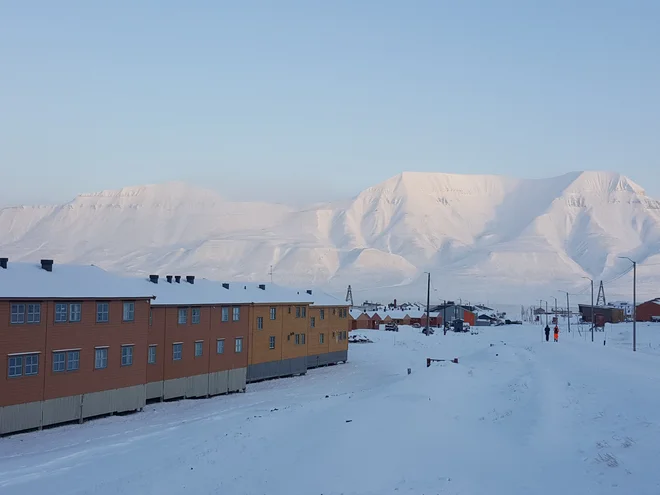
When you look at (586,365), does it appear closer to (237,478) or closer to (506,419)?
(506,419)

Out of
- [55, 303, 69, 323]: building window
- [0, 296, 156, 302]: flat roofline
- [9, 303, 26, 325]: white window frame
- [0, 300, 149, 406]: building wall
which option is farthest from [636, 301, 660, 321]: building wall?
[9, 303, 26, 325]: white window frame

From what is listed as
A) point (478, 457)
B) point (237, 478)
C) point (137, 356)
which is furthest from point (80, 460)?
point (478, 457)

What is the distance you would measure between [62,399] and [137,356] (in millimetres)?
5214

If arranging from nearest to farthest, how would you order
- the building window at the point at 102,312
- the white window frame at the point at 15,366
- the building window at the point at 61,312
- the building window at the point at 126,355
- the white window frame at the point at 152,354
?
the white window frame at the point at 15,366 → the building window at the point at 61,312 → the building window at the point at 102,312 → the building window at the point at 126,355 → the white window frame at the point at 152,354

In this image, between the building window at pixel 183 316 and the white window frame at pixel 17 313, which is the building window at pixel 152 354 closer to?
the building window at pixel 183 316

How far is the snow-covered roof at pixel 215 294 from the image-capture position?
40966mm

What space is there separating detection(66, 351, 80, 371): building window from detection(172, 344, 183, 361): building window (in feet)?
28.8

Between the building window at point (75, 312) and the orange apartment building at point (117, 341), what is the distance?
0.16ft

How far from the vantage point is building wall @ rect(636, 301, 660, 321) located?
→ 100094 mm

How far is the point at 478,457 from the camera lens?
18594mm

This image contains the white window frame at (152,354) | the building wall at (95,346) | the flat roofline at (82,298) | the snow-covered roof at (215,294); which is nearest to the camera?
the flat roofline at (82,298)

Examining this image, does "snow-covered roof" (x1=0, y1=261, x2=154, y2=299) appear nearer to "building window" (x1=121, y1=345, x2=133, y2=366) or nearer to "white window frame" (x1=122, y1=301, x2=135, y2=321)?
"white window frame" (x1=122, y1=301, x2=135, y2=321)

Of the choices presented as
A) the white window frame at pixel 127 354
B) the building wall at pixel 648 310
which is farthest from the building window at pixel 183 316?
the building wall at pixel 648 310

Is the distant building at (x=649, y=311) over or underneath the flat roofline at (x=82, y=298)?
underneath
